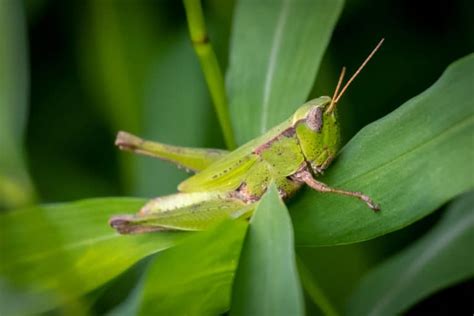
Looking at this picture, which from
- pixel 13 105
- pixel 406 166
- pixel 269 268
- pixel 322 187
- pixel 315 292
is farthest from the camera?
pixel 13 105

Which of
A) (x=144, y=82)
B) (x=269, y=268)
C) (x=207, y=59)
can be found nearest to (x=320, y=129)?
(x=207, y=59)

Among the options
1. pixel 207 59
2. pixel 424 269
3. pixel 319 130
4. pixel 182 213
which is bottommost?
pixel 424 269

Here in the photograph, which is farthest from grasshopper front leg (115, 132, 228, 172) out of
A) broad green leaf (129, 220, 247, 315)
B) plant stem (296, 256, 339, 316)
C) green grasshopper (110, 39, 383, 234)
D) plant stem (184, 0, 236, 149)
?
broad green leaf (129, 220, 247, 315)

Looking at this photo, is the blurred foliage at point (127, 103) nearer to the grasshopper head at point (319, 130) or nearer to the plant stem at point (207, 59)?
the grasshopper head at point (319, 130)

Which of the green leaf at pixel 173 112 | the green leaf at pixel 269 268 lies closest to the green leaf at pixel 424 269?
the green leaf at pixel 269 268

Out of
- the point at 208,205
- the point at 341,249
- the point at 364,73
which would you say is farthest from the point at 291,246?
the point at 364,73

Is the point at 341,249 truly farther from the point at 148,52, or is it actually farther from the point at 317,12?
the point at 148,52

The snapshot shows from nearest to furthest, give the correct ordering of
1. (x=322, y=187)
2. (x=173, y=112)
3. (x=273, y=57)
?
(x=322, y=187)
(x=273, y=57)
(x=173, y=112)

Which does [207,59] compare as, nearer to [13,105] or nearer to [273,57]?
[273,57]
